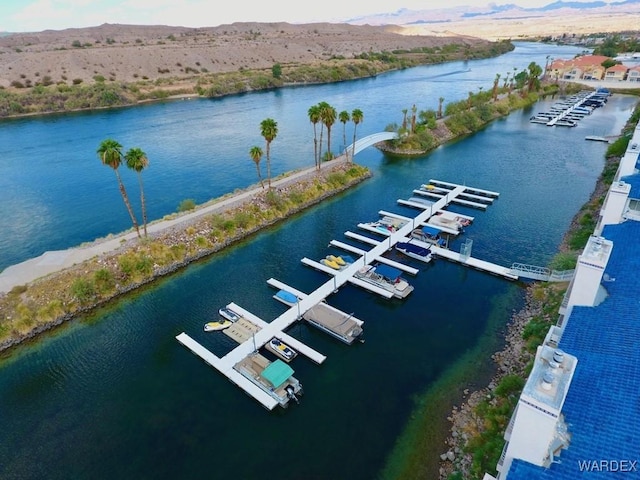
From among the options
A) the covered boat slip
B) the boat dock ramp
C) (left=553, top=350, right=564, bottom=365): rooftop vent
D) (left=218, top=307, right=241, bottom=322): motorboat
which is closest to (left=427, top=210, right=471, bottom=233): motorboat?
the boat dock ramp

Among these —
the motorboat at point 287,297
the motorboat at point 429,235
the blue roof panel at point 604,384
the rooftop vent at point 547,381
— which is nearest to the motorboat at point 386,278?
the motorboat at point 287,297

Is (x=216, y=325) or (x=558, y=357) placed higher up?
(x=558, y=357)

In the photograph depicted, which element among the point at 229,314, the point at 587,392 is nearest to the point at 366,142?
the point at 229,314

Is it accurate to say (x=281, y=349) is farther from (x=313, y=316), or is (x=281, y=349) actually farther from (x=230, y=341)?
(x=230, y=341)

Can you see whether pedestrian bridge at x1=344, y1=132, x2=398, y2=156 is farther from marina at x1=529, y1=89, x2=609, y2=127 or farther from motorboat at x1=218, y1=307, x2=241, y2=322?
marina at x1=529, y1=89, x2=609, y2=127

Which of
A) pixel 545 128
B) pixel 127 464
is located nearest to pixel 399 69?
pixel 545 128

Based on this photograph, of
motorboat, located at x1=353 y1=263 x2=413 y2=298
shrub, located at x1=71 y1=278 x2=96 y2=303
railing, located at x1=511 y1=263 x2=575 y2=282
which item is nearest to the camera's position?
shrub, located at x1=71 y1=278 x2=96 y2=303

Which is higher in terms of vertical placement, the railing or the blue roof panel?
the blue roof panel
